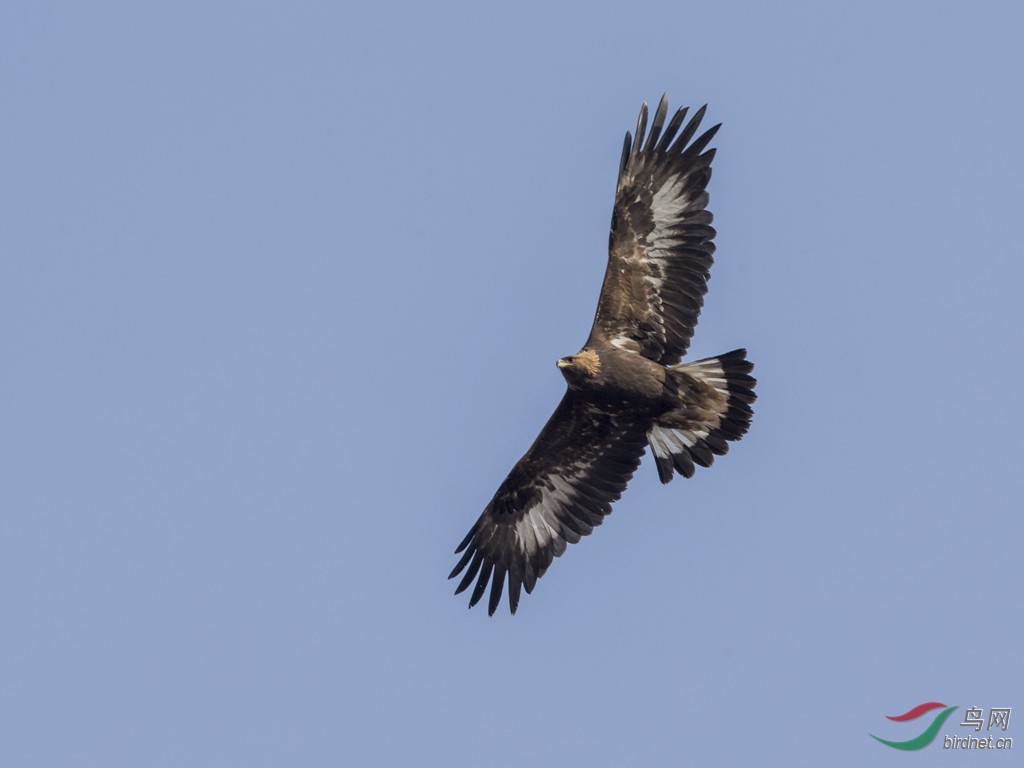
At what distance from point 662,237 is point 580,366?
1.61 metres

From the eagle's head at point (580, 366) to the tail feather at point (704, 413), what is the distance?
0.88 metres

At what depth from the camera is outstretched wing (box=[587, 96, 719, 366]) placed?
67.6ft

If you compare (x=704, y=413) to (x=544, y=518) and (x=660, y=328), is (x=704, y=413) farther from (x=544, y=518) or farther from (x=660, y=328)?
(x=544, y=518)

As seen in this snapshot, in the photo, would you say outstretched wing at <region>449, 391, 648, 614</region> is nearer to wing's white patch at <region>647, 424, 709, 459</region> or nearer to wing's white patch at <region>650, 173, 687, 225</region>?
wing's white patch at <region>647, 424, 709, 459</region>

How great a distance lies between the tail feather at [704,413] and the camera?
2073 cm

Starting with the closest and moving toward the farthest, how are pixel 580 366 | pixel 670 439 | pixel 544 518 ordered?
1. pixel 580 366
2. pixel 670 439
3. pixel 544 518

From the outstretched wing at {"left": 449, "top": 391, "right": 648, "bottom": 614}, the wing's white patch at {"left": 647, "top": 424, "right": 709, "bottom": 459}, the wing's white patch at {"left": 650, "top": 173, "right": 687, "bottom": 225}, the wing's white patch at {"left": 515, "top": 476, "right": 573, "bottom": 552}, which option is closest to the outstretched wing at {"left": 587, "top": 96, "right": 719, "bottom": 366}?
the wing's white patch at {"left": 650, "top": 173, "right": 687, "bottom": 225}

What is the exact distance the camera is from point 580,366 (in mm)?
20547

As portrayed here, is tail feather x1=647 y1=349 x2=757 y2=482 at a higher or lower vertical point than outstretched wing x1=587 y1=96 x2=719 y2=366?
lower

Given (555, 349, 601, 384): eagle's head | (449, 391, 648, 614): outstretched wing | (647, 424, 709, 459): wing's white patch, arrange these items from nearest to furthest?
1. (555, 349, 601, 384): eagle's head
2. (647, 424, 709, 459): wing's white patch
3. (449, 391, 648, 614): outstretched wing

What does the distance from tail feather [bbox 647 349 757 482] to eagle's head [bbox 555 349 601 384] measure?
0.88m

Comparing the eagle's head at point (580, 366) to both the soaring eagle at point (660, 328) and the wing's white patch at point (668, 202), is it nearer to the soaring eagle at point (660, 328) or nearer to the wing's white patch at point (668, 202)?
the soaring eagle at point (660, 328)

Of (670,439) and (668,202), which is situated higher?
(668,202)

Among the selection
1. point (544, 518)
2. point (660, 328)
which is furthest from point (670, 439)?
point (544, 518)
